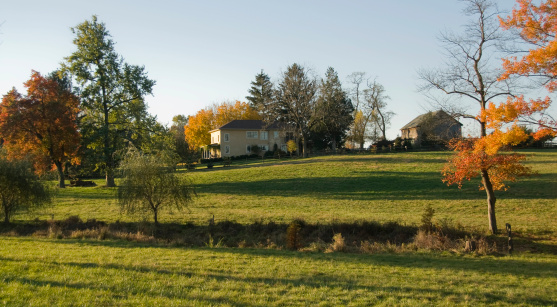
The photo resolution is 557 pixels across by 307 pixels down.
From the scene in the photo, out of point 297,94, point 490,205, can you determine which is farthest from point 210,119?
point 490,205

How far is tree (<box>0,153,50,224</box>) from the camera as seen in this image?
67.8 ft

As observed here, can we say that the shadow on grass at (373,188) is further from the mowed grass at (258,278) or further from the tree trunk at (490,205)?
the mowed grass at (258,278)

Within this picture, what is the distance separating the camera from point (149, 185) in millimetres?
20578

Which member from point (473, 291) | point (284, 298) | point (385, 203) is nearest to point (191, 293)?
point (284, 298)

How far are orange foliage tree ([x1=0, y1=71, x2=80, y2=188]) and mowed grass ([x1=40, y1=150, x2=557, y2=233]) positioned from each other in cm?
472

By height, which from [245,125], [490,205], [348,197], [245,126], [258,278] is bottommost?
[348,197]

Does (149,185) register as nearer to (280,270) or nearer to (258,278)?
(280,270)

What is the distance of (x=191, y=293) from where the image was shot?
7531mm

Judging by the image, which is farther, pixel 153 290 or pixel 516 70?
pixel 516 70

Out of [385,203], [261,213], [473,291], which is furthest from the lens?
[385,203]

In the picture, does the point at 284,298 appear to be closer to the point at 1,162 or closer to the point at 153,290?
the point at 153,290

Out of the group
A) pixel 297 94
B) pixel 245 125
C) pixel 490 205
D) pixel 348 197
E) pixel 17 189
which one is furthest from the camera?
pixel 245 125

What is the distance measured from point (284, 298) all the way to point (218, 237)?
38.9 feet

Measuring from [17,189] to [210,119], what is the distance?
226 ft
